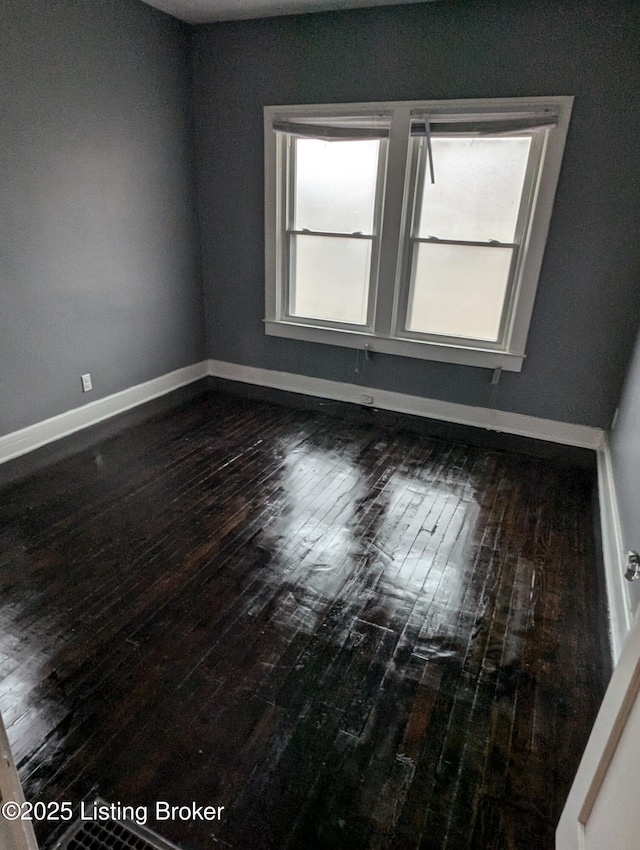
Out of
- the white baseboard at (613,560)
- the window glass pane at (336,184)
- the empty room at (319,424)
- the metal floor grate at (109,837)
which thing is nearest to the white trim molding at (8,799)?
the empty room at (319,424)

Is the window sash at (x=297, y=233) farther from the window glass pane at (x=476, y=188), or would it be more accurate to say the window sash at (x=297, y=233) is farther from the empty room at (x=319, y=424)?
the window glass pane at (x=476, y=188)

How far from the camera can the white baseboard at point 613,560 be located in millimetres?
1878

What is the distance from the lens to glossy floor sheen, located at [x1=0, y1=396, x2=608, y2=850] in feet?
4.48

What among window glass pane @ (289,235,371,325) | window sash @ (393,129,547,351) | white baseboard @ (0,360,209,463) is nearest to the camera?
white baseboard @ (0,360,209,463)

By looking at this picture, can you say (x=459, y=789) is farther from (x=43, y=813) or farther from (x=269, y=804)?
(x=43, y=813)

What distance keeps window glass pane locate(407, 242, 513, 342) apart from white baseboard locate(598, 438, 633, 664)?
128 centimetres

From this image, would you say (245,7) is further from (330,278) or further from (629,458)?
(629,458)

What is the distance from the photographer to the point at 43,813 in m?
1.29

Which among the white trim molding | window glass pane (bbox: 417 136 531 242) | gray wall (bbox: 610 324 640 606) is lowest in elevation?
gray wall (bbox: 610 324 640 606)

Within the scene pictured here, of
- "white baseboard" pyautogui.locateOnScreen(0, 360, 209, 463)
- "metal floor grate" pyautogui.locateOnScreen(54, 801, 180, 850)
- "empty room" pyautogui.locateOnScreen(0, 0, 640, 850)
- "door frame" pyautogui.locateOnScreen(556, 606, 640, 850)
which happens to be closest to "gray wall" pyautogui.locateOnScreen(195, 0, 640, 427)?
"empty room" pyautogui.locateOnScreen(0, 0, 640, 850)

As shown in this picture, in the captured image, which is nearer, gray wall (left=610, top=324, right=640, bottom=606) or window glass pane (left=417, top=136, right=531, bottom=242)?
gray wall (left=610, top=324, right=640, bottom=606)

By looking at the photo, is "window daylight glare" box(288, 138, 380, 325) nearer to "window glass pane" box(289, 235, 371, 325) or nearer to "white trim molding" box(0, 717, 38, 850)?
"window glass pane" box(289, 235, 371, 325)

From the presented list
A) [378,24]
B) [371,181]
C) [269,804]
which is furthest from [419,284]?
[269,804]

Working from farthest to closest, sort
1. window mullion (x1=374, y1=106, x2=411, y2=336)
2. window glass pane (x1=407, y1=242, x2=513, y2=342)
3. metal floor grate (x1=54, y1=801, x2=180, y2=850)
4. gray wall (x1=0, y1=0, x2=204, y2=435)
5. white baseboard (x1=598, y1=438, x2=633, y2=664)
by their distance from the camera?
window glass pane (x1=407, y1=242, x2=513, y2=342) → window mullion (x1=374, y1=106, x2=411, y2=336) → gray wall (x1=0, y1=0, x2=204, y2=435) → white baseboard (x1=598, y1=438, x2=633, y2=664) → metal floor grate (x1=54, y1=801, x2=180, y2=850)
